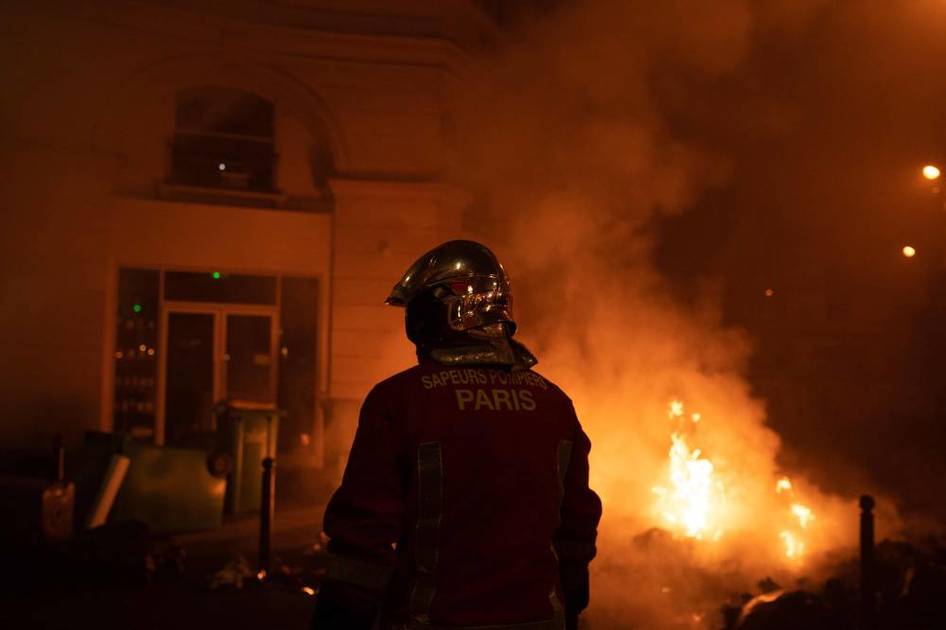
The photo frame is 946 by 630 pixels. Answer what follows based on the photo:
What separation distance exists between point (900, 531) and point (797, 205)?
7.57 meters

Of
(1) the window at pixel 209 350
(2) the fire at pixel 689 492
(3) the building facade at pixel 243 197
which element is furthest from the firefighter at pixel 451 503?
(1) the window at pixel 209 350

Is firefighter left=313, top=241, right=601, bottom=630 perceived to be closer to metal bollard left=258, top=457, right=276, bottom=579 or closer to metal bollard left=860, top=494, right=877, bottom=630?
metal bollard left=860, top=494, right=877, bottom=630

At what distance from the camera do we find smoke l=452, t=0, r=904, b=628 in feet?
28.7

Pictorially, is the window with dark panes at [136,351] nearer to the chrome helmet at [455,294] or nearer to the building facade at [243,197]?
the building facade at [243,197]

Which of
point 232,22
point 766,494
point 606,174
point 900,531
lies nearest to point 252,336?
point 232,22

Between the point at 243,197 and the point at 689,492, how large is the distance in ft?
22.3

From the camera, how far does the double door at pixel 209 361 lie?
1077 cm

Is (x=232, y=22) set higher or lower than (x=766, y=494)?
higher

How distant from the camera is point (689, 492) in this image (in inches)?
312

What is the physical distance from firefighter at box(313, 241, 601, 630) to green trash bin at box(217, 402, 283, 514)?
6.89m

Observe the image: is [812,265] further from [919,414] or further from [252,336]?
[252,336]

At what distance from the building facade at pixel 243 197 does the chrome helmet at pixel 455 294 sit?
8.54 m

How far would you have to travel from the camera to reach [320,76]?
1101cm

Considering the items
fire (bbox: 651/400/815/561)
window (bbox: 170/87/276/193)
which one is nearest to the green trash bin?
window (bbox: 170/87/276/193)
